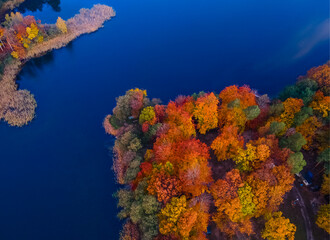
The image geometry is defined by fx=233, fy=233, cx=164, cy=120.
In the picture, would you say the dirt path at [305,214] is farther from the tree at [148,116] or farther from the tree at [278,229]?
the tree at [148,116]

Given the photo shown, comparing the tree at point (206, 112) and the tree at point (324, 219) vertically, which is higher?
the tree at point (206, 112)

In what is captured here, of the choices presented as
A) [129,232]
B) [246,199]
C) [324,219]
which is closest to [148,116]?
[129,232]

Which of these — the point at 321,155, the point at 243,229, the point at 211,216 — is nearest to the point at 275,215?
the point at 243,229

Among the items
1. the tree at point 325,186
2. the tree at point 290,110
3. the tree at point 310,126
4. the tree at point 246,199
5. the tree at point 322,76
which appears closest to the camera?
the tree at point 246,199

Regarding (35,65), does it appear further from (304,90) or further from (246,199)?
(304,90)

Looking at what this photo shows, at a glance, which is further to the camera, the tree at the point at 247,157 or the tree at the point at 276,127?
the tree at the point at 276,127

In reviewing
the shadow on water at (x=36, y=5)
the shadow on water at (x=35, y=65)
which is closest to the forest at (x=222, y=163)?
the shadow on water at (x=35, y=65)
